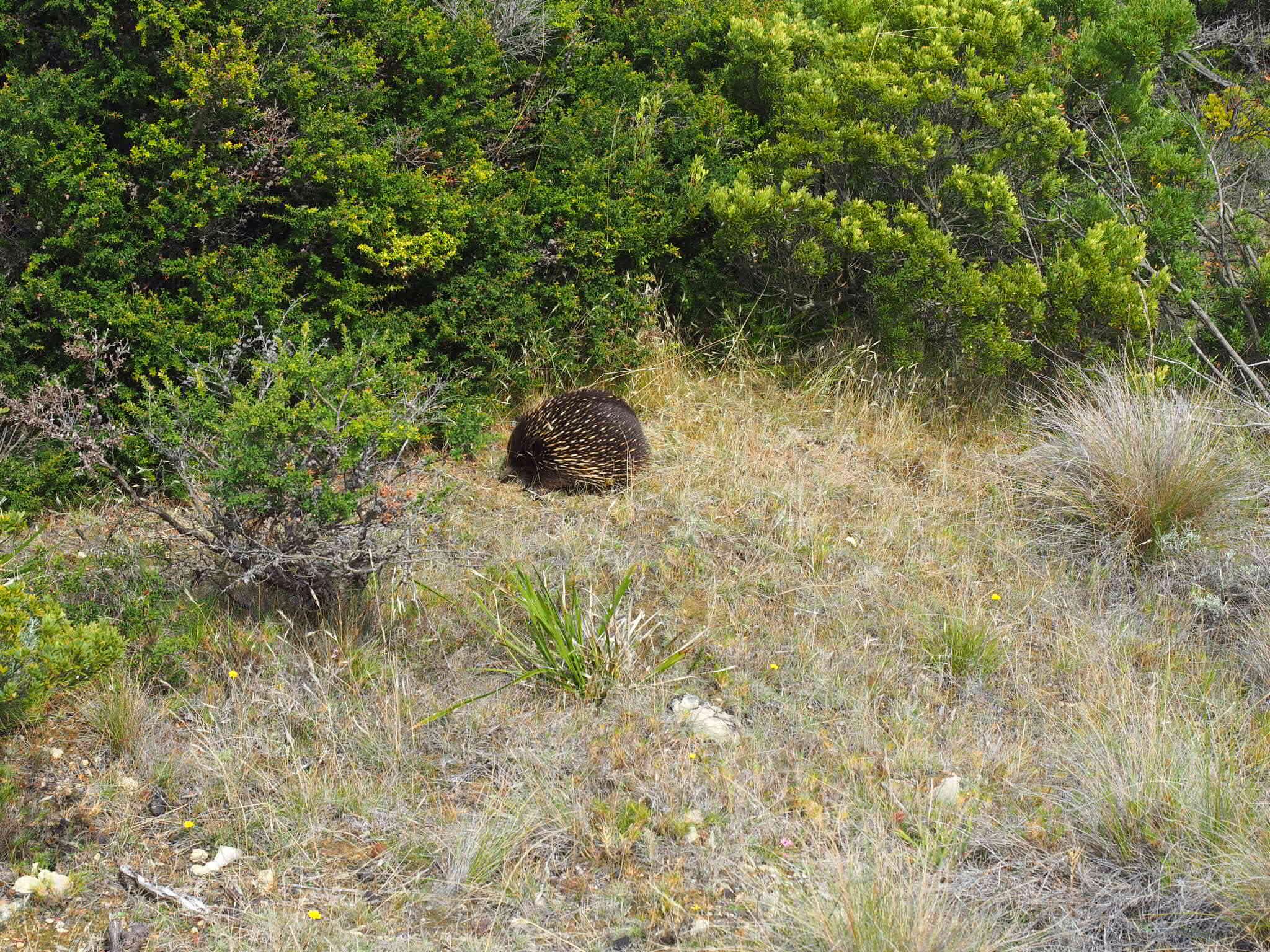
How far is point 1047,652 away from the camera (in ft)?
16.6

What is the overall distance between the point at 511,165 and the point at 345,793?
15.1ft

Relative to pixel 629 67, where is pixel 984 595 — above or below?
below

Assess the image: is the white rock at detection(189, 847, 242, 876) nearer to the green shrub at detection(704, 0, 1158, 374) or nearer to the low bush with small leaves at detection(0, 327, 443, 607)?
the low bush with small leaves at detection(0, 327, 443, 607)

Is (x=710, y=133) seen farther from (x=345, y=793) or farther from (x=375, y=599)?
(x=345, y=793)

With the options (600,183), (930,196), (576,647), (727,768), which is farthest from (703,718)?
(930,196)

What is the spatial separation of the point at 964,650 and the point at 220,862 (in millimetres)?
3070

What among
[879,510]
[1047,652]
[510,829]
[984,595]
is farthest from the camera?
[879,510]

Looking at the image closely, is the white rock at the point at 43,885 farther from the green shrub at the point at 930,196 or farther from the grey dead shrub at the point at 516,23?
the grey dead shrub at the point at 516,23

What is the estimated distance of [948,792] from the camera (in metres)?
4.07

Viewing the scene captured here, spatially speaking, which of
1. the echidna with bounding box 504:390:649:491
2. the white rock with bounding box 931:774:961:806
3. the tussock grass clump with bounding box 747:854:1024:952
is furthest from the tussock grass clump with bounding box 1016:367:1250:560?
the tussock grass clump with bounding box 747:854:1024:952

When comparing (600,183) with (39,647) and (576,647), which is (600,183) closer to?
(576,647)

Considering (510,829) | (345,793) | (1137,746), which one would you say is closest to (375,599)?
(345,793)

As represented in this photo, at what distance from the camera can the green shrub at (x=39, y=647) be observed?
11.9 ft

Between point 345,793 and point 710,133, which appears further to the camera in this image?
point 710,133
